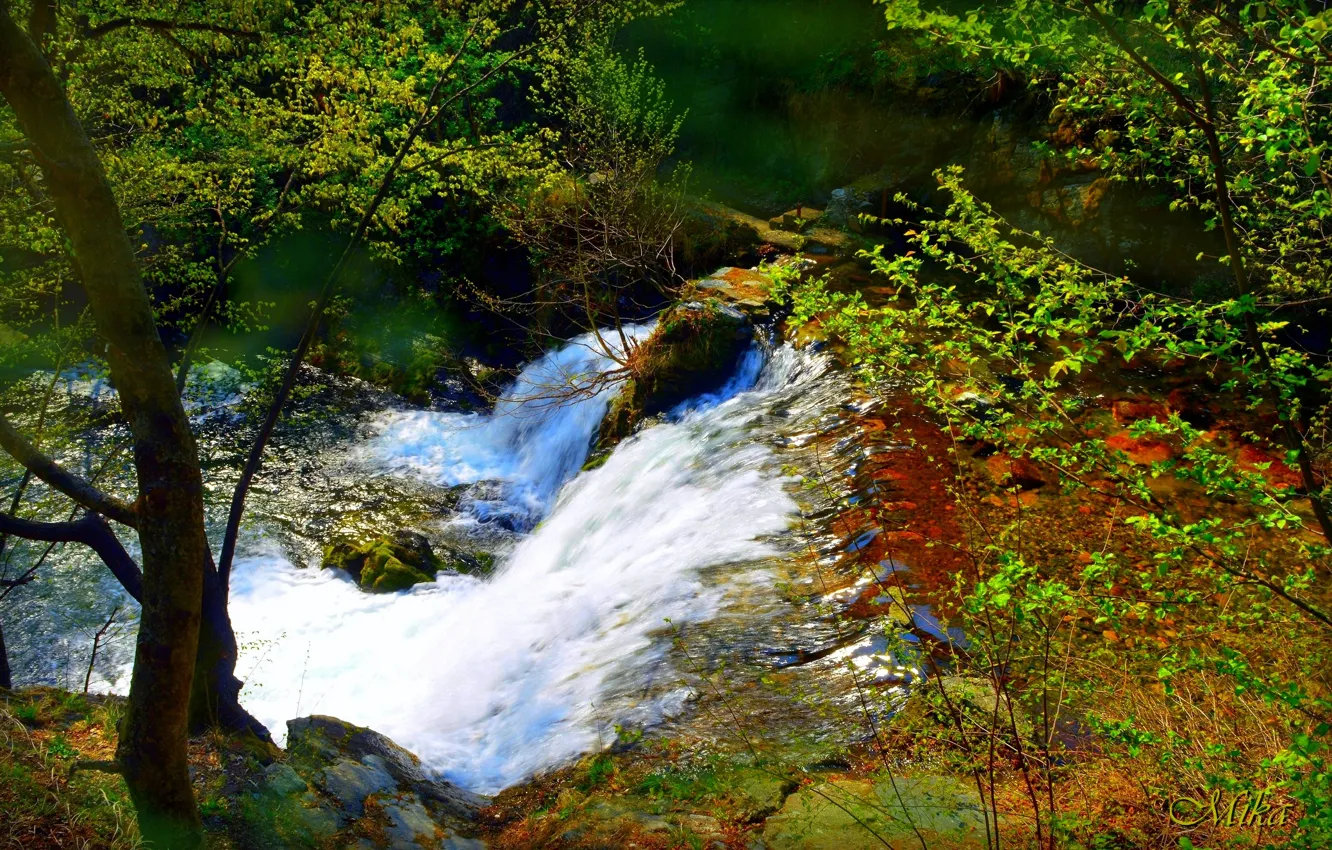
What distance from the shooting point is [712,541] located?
7473 millimetres

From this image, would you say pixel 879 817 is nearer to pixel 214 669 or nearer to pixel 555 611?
pixel 214 669

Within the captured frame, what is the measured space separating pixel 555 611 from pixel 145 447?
17.6 feet

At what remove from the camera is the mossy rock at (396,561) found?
10.0 metres

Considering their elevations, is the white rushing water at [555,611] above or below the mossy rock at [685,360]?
below

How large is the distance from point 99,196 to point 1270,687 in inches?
181

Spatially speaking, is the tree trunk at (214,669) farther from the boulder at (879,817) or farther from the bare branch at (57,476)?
the boulder at (879,817)

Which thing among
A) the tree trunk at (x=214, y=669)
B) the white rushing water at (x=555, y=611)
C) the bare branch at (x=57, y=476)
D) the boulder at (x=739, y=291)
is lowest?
the white rushing water at (x=555, y=611)

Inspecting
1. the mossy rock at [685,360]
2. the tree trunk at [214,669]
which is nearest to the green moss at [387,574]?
the mossy rock at [685,360]

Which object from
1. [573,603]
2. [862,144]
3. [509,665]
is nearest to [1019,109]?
[862,144]

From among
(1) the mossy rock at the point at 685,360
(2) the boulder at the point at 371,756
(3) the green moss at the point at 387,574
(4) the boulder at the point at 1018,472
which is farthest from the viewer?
(1) the mossy rock at the point at 685,360

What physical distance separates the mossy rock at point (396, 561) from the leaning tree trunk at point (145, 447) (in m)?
6.80

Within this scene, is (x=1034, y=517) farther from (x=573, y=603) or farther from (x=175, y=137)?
(x=175, y=137)

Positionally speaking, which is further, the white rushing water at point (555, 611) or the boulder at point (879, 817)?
the white rushing water at point (555, 611)

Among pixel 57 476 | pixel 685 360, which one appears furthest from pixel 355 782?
pixel 685 360
